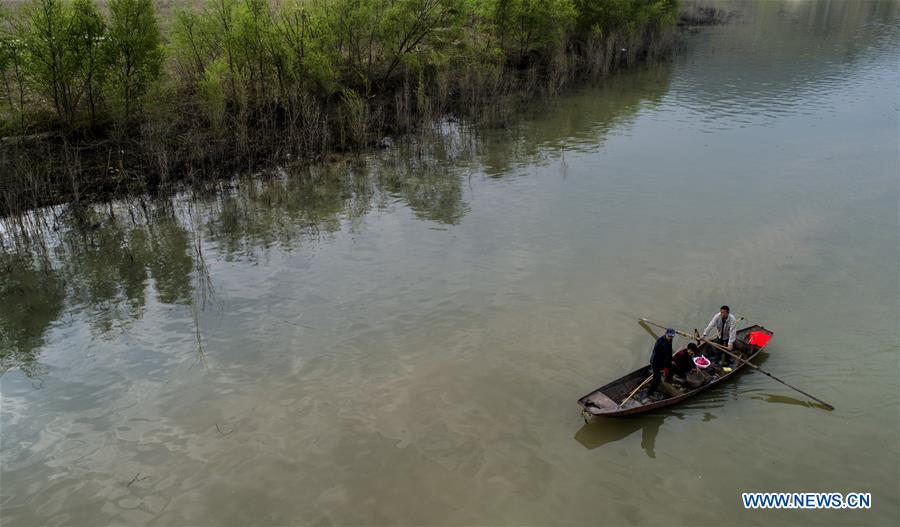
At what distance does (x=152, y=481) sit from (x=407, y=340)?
18.1ft

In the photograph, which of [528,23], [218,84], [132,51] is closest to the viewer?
[132,51]

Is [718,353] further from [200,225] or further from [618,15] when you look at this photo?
[618,15]

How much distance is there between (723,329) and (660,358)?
85.9 inches

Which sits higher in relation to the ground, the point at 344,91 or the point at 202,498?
the point at 344,91

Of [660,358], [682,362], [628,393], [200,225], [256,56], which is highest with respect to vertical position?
[256,56]

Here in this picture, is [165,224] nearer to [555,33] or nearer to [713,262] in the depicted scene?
[713,262]

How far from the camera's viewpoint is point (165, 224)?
18578mm

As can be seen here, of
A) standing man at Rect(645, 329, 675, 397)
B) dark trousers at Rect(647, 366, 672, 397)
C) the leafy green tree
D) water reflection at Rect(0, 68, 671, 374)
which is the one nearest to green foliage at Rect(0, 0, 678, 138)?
the leafy green tree

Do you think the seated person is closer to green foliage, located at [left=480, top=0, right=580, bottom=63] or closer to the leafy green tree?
the leafy green tree

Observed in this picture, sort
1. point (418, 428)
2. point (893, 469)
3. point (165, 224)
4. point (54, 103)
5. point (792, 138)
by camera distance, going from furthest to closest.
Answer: point (792, 138), point (54, 103), point (165, 224), point (418, 428), point (893, 469)

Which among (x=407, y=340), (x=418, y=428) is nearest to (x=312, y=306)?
(x=407, y=340)

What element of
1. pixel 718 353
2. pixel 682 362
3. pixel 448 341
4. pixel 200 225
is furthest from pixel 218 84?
pixel 718 353

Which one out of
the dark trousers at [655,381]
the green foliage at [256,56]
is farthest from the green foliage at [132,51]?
the dark trousers at [655,381]

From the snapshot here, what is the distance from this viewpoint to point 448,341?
1288 centimetres
